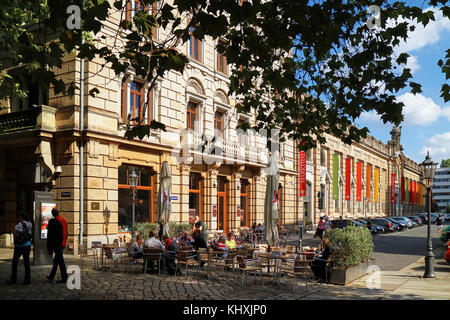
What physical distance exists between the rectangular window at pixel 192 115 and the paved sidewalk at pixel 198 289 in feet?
39.2

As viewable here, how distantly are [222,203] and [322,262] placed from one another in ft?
49.4

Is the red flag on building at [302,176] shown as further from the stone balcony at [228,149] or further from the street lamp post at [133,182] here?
the street lamp post at [133,182]

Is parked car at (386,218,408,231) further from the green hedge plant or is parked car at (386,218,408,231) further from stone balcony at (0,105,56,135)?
stone balcony at (0,105,56,135)

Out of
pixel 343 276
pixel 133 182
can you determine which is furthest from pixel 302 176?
pixel 343 276

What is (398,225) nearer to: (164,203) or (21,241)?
(164,203)

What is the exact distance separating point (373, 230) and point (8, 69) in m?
32.0

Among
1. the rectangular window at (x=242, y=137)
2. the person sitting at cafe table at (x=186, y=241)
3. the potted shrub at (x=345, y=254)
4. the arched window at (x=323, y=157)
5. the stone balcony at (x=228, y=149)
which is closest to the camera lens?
the potted shrub at (x=345, y=254)

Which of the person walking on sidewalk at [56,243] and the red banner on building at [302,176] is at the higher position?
the red banner on building at [302,176]

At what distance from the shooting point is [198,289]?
10266mm

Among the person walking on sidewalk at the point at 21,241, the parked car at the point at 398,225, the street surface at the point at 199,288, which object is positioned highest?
the person walking on sidewalk at the point at 21,241

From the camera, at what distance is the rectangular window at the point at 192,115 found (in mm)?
23469

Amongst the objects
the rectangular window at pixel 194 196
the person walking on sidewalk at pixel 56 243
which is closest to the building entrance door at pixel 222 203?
the rectangular window at pixel 194 196

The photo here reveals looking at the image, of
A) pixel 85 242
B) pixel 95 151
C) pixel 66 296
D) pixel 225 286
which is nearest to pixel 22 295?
pixel 66 296

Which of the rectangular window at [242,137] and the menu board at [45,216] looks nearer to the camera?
the menu board at [45,216]
